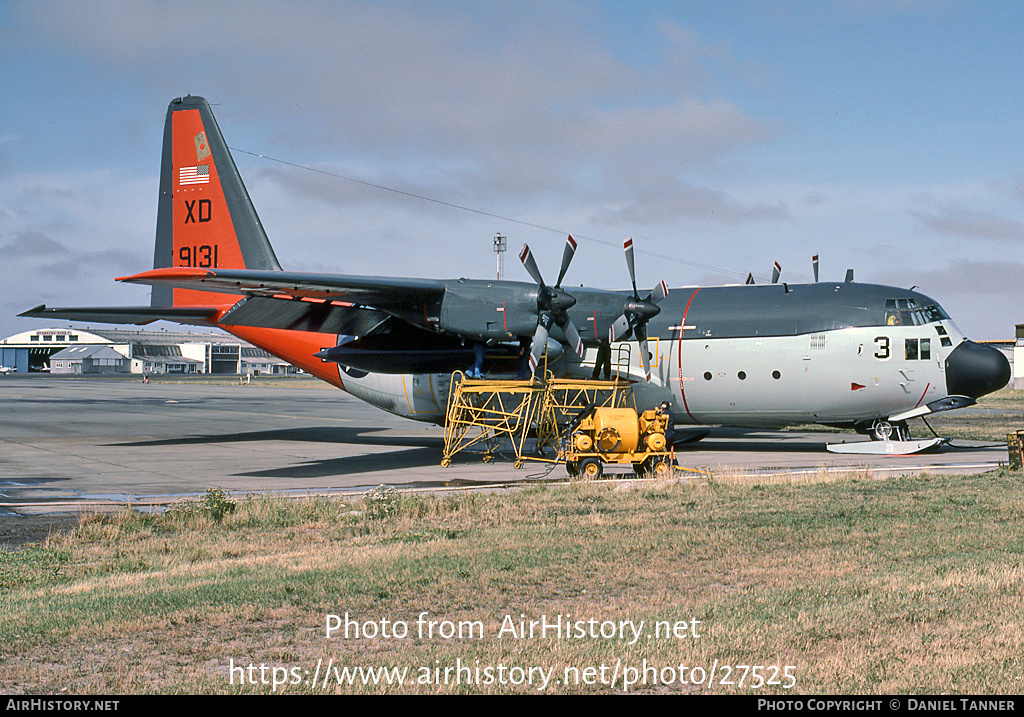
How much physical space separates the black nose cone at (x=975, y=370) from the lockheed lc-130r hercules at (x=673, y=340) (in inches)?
1.3

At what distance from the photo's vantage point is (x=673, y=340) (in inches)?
934

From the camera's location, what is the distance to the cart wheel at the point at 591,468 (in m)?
Result: 18.4

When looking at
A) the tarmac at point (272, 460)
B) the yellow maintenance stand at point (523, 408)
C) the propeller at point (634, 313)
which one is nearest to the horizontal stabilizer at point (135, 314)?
the tarmac at point (272, 460)

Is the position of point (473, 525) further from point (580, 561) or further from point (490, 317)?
point (490, 317)

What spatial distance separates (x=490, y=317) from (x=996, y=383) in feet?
40.6

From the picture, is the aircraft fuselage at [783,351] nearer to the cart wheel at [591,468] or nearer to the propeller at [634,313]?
the propeller at [634,313]

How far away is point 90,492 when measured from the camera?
17016 millimetres

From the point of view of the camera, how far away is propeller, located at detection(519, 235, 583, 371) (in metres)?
20.2

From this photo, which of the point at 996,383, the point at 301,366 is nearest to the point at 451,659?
the point at 996,383

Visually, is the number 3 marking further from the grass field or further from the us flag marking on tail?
the us flag marking on tail

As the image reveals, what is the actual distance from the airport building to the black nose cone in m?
127

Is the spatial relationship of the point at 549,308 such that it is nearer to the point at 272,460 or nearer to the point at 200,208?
the point at 272,460

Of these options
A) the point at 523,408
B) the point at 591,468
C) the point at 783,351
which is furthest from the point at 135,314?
the point at 783,351
